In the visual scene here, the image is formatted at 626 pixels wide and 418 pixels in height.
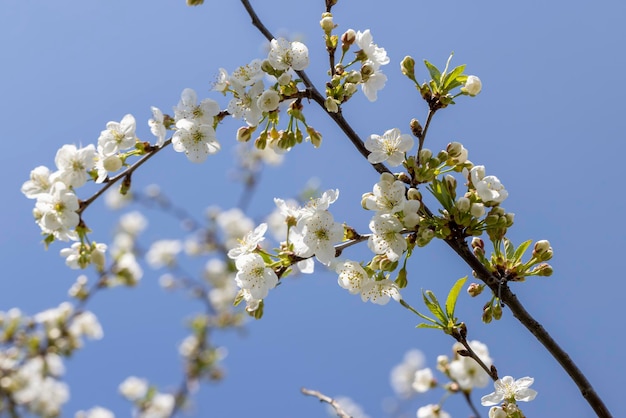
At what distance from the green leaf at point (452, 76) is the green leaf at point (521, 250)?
1.93 ft

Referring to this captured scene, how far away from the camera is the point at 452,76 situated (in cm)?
186

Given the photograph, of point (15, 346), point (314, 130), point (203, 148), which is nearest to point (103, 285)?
point (15, 346)

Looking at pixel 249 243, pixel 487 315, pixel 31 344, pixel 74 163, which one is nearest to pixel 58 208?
pixel 74 163

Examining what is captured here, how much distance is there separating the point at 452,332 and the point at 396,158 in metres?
0.60

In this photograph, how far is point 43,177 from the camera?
90.4 inches

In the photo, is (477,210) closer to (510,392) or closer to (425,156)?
(425,156)

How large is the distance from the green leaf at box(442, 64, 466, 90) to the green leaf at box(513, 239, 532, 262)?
0.59 m

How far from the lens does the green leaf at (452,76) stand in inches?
73.1

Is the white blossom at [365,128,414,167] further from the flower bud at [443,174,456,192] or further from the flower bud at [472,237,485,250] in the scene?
the flower bud at [472,237,485,250]

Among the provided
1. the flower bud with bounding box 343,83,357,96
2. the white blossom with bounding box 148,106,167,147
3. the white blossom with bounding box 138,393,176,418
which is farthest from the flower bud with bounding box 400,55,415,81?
the white blossom with bounding box 138,393,176,418

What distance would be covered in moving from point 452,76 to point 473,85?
92 millimetres

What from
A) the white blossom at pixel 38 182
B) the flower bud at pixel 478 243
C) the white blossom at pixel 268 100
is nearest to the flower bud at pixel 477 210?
the flower bud at pixel 478 243

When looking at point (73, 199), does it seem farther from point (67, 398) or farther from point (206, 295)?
point (67, 398)

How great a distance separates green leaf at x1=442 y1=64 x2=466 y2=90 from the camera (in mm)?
1857
